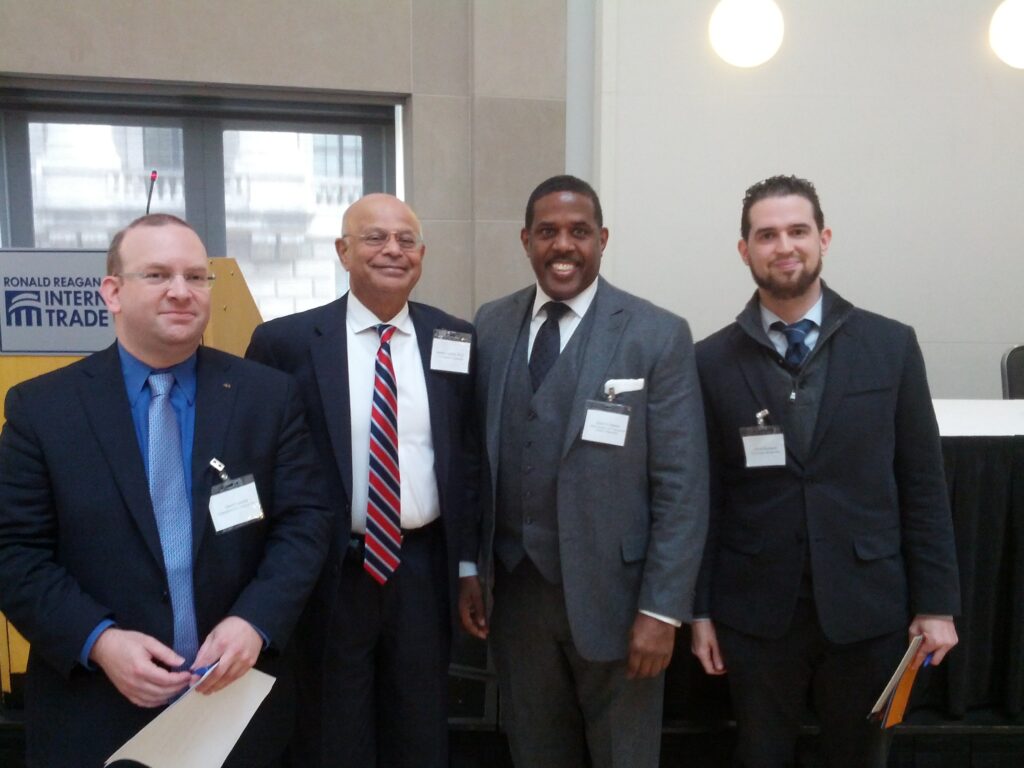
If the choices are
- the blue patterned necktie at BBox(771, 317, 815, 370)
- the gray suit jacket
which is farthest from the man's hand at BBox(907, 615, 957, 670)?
the blue patterned necktie at BBox(771, 317, 815, 370)

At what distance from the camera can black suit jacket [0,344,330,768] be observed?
142cm

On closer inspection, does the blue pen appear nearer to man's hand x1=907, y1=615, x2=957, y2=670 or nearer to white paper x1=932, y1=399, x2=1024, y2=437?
man's hand x1=907, y1=615, x2=957, y2=670

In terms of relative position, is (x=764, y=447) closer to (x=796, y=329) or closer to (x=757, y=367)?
(x=757, y=367)

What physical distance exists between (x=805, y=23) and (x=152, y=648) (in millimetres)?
4747

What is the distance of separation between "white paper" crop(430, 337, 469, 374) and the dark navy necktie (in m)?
0.19

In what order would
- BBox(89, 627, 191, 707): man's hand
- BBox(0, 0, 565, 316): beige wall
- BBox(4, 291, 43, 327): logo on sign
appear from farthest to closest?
BBox(0, 0, 565, 316): beige wall, BBox(4, 291, 43, 327): logo on sign, BBox(89, 627, 191, 707): man's hand

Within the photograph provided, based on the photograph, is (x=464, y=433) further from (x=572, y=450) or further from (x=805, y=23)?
(x=805, y=23)

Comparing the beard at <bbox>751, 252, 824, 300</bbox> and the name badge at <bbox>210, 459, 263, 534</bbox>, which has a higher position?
the beard at <bbox>751, 252, 824, 300</bbox>

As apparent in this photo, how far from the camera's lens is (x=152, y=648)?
4.71 ft

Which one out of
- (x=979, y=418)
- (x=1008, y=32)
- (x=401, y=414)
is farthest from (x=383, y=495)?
(x=1008, y=32)

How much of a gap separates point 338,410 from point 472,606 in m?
0.65

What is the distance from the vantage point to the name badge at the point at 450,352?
78.5 inches

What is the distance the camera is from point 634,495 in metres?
1.83

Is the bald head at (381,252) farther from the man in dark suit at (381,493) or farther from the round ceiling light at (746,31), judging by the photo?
the round ceiling light at (746,31)
